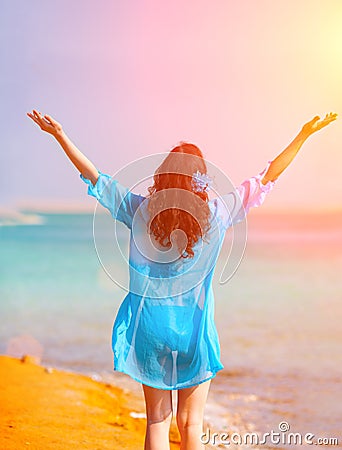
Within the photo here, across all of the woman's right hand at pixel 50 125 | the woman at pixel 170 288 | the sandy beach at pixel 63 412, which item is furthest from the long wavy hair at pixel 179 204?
the sandy beach at pixel 63 412

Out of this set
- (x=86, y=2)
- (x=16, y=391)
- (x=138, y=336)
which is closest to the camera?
(x=138, y=336)

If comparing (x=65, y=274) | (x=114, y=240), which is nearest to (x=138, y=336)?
(x=114, y=240)

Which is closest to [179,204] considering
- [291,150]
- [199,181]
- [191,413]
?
[199,181]

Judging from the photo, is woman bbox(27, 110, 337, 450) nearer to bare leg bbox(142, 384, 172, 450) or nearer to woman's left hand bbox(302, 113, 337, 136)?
bare leg bbox(142, 384, 172, 450)

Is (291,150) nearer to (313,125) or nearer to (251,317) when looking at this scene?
(313,125)

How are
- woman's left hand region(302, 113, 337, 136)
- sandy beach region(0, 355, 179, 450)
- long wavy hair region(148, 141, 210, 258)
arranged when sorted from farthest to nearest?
1. sandy beach region(0, 355, 179, 450)
2. woman's left hand region(302, 113, 337, 136)
3. long wavy hair region(148, 141, 210, 258)

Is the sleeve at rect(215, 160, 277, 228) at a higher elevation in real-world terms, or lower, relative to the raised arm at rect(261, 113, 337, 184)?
lower

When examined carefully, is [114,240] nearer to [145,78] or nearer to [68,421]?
[68,421]

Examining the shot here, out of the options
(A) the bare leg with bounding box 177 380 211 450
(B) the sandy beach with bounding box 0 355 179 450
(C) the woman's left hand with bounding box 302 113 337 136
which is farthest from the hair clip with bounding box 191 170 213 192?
(B) the sandy beach with bounding box 0 355 179 450

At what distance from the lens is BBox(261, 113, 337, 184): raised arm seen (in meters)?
1.35

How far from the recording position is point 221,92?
12.6 ft

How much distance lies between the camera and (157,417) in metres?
1.30

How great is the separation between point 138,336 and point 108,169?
3.07m

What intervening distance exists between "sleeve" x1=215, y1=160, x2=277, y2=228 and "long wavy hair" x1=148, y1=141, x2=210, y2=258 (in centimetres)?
7
